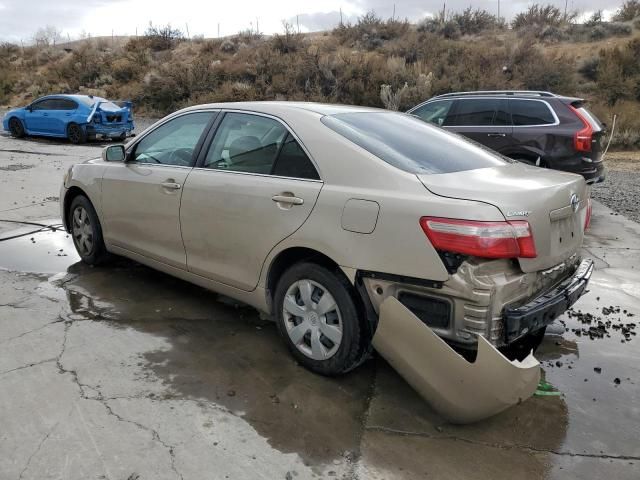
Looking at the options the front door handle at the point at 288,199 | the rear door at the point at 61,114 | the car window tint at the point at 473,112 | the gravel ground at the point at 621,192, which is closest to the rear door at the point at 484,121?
the car window tint at the point at 473,112

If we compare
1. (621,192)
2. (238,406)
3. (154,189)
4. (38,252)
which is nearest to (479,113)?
(621,192)

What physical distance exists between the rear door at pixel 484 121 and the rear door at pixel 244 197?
5978mm

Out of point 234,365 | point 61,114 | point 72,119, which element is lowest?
point 234,365

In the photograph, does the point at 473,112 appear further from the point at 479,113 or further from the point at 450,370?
the point at 450,370

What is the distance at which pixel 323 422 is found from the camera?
311 cm

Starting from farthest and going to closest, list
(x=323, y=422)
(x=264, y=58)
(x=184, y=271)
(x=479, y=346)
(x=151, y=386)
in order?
(x=264, y=58), (x=184, y=271), (x=151, y=386), (x=323, y=422), (x=479, y=346)

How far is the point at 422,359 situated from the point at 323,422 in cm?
66

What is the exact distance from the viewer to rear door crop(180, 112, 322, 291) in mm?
3520

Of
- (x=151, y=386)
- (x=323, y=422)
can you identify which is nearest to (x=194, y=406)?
(x=151, y=386)

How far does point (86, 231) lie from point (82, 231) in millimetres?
Answer: 94

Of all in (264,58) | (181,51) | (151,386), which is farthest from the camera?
(181,51)

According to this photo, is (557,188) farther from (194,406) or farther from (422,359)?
(194,406)

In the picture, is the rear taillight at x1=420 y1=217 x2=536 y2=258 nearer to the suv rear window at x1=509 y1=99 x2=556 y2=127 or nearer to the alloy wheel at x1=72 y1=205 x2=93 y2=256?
the alloy wheel at x1=72 y1=205 x2=93 y2=256

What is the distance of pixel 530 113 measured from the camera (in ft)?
29.1
